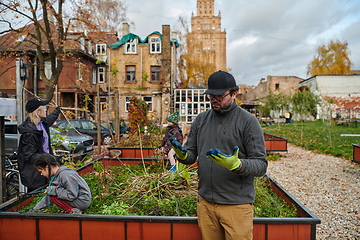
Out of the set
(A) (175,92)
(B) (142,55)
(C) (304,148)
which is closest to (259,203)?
(C) (304,148)

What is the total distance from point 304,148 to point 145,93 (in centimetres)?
1646

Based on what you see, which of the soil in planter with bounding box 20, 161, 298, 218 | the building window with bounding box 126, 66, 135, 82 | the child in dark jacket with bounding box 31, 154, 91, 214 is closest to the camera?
the child in dark jacket with bounding box 31, 154, 91, 214

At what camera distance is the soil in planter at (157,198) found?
306cm

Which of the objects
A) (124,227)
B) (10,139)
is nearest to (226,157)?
(124,227)

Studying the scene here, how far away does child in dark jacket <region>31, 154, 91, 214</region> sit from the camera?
276 cm

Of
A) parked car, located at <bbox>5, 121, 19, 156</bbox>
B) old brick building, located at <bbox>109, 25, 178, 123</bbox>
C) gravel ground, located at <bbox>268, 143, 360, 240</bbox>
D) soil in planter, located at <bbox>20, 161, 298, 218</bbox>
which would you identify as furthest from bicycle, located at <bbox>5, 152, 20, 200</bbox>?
old brick building, located at <bbox>109, 25, 178, 123</bbox>

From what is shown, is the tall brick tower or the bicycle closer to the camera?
the bicycle

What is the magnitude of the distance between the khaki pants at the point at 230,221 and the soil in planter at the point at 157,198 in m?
1.13

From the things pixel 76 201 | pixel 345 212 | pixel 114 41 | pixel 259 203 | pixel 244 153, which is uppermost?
pixel 114 41

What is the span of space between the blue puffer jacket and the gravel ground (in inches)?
108

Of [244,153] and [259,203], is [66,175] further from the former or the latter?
[259,203]

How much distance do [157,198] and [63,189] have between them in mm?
1350

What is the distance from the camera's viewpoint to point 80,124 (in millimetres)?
12906

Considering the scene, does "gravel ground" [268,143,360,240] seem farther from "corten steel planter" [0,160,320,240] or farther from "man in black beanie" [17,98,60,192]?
"man in black beanie" [17,98,60,192]
